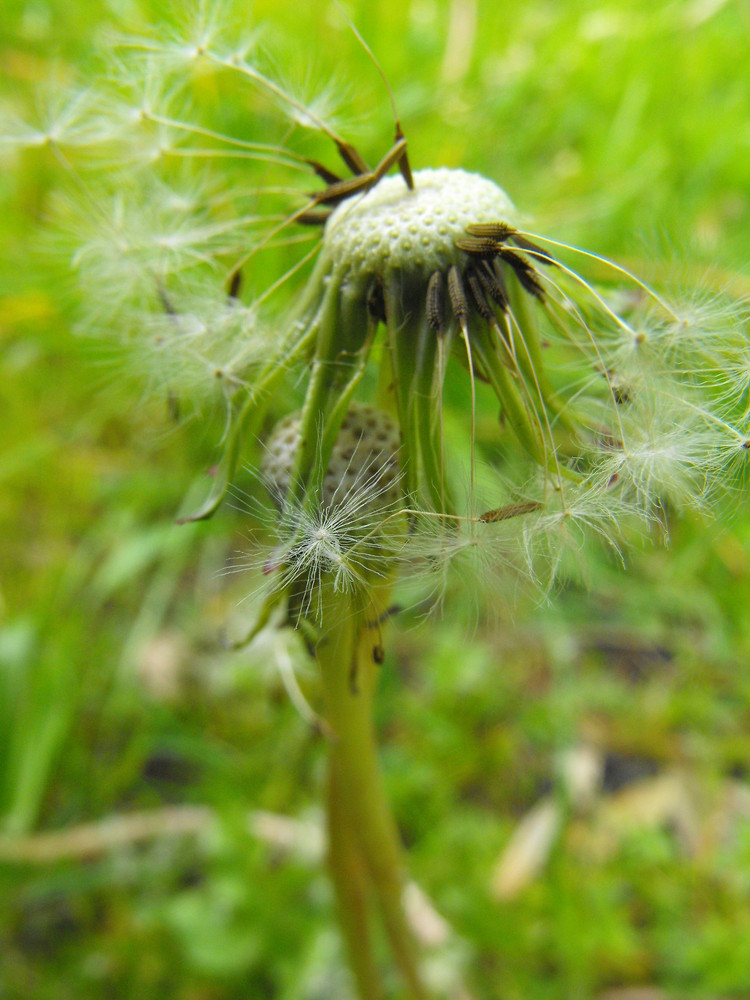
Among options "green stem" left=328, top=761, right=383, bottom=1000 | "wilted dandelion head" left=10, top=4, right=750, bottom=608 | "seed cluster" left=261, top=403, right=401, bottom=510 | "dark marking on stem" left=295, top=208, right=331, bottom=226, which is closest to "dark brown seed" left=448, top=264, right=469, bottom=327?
"wilted dandelion head" left=10, top=4, right=750, bottom=608

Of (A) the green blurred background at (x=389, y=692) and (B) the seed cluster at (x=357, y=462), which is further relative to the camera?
(A) the green blurred background at (x=389, y=692)

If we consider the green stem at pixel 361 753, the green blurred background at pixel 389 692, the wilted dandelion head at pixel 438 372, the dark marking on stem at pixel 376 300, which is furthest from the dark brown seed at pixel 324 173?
the green stem at pixel 361 753

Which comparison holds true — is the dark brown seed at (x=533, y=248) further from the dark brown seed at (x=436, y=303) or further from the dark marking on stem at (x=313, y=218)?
the dark marking on stem at (x=313, y=218)

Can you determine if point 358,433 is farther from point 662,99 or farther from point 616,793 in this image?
point 662,99

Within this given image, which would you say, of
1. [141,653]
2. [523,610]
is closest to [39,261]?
[141,653]

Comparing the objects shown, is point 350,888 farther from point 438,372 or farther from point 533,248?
point 533,248

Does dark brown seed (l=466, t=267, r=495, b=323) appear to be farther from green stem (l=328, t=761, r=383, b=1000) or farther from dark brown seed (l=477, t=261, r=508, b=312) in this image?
green stem (l=328, t=761, r=383, b=1000)
